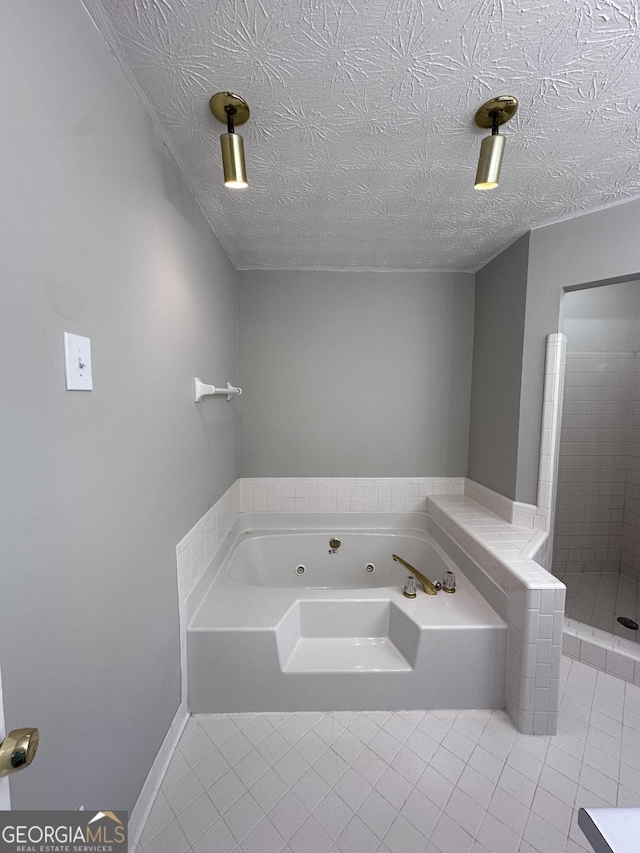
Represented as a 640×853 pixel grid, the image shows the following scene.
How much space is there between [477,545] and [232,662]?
1223mm

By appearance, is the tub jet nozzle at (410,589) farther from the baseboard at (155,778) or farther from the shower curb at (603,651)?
the baseboard at (155,778)

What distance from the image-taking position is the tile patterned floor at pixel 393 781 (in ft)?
3.20

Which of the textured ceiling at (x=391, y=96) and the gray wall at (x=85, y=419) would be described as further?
the textured ceiling at (x=391, y=96)

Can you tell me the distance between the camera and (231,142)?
95 centimetres

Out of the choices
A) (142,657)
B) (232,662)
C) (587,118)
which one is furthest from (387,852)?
(587,118)

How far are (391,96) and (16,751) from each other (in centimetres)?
156

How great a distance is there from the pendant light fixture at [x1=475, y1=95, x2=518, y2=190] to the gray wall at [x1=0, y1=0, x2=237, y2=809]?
993 mm

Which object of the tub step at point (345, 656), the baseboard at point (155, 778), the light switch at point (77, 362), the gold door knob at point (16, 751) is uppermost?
the light switch at point (77, 362)

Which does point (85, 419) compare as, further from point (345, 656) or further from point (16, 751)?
point (345, 656)

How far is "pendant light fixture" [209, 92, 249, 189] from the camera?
3.12 ft

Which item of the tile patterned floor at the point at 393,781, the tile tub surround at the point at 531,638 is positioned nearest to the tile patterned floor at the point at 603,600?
the tile patterned floor at the point at 393,781

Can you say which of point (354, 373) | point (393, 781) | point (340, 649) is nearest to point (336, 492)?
point (354, 373)

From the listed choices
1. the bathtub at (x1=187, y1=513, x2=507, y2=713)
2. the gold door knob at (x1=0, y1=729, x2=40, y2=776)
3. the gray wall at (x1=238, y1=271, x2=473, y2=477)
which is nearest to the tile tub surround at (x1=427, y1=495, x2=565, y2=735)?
the bathtub at (x1=187, y1=513, x2=507, y2=713)

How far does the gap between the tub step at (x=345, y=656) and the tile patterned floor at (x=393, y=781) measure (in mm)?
177
